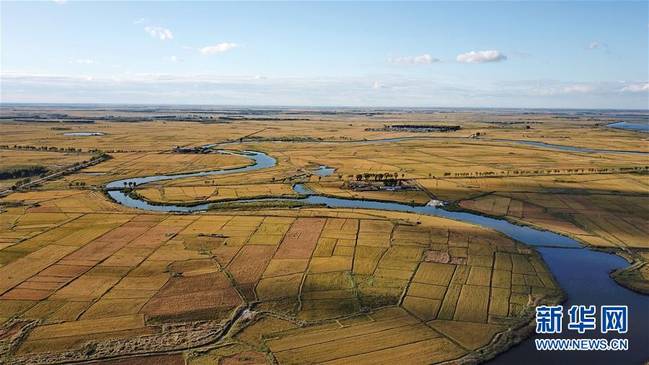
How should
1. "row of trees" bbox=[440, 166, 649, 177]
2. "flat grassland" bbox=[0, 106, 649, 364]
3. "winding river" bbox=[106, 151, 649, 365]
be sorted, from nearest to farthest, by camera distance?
"winding river" bbox=[106, 151, 649, 365], "flat grassland" bbox=[0, 106, 649, 364], "row of trees" bbox=[440, 166, 649, 177]

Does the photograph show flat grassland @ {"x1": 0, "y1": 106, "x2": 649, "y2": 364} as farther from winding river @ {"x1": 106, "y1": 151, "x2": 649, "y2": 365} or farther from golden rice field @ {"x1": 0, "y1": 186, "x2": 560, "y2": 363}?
winding river @ {"x1": 106, "y1": 151, "x2": 649, "y2": 365}

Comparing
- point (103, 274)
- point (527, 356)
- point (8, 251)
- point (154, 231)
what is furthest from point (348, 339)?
point (8, 251)

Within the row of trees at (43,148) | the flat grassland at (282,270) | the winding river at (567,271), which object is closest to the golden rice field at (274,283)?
the flat grassland at (282,270)

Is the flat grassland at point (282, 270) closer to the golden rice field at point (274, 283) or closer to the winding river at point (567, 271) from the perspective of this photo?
the golden rice field at point (274, 283)

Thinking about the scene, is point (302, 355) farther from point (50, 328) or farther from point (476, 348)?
point (50, 328)

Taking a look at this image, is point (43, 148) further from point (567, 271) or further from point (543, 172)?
point (567, 271)

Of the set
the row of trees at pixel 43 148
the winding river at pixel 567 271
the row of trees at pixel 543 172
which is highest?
the row of trees at pixel 43 148

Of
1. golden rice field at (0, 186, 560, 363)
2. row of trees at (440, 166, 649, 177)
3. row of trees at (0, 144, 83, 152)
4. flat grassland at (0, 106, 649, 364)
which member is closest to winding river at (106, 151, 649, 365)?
flat grassland at (0, 106, 649, 364)
